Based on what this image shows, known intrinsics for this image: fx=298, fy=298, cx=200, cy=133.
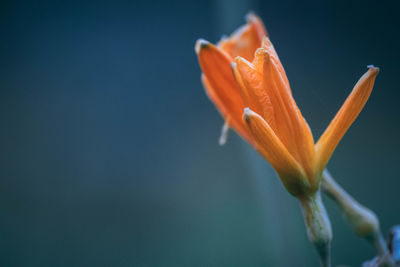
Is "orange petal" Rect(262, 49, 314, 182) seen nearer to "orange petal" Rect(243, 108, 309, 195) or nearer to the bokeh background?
"orange petal" Rect(243, 108, 309, 195)

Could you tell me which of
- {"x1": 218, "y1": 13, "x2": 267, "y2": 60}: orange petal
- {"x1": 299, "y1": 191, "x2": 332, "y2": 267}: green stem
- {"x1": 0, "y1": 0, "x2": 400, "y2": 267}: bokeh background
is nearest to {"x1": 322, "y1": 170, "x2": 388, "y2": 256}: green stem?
{"x1": 299, "y1": 191, "x2": 332, "y2": 267}: green stem

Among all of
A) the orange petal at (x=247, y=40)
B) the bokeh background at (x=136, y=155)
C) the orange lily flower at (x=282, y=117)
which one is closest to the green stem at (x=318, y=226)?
the orange lily flower at (x=282, y=117)

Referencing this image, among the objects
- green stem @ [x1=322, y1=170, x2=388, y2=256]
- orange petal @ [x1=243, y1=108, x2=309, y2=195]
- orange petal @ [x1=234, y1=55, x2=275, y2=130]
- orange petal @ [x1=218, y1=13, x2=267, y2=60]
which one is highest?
orange petal @ [x1=218, y1=13, x2=267, y2=60]

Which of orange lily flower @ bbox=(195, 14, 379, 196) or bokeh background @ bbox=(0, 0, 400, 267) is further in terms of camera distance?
bokeh background @ bbox=(0, 0, 400, 267)

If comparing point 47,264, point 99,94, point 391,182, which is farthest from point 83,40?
point 391,182

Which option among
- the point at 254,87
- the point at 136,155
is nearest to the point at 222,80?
the point at 254,87

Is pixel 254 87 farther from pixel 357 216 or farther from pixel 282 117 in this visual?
pixel 357 216

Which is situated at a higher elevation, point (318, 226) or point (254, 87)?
point (254, 87)
